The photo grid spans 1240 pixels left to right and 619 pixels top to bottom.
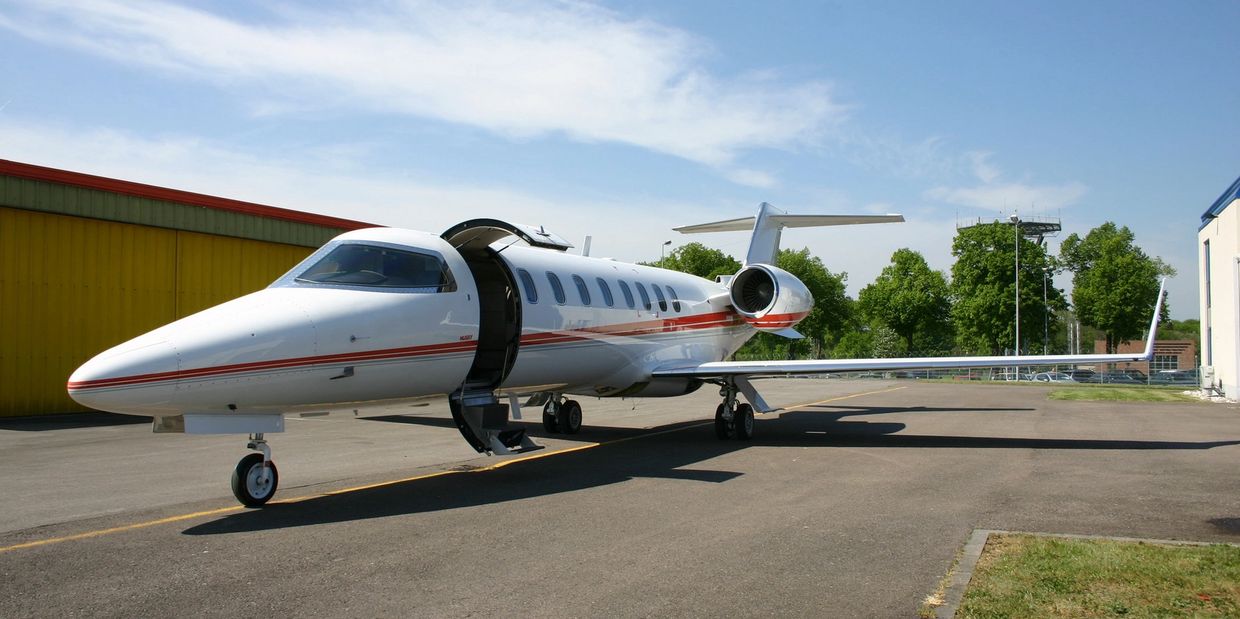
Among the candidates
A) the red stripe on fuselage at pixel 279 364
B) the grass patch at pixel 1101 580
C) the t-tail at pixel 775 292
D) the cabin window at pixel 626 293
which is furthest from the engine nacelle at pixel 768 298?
the grass patch at pixel 1101 580

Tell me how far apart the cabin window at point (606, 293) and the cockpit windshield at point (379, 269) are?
13.6 feet

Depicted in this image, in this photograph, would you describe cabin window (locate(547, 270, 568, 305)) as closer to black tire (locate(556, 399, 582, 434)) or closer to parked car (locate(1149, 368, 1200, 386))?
black tire (locate(556, 399, 582, 434))

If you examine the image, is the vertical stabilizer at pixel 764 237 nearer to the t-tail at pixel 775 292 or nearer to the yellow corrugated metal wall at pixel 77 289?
the t-tail at pixel 775 292

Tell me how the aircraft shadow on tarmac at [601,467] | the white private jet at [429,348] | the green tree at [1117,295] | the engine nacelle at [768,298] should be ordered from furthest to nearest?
the green tree at [1117,295]
the engine nacelle at [768,298]
the aircraft shadow on tarmac at [601,467]
the white private jet at [429,348]

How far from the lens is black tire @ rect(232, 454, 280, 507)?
794 cm

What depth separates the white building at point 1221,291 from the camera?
94.6 feet

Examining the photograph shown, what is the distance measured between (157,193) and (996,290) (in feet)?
183

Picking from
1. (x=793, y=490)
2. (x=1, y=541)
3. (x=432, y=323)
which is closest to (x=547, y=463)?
(x=432, y=323)

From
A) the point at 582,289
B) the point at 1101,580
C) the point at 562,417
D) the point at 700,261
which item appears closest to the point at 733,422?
the point at 562,417

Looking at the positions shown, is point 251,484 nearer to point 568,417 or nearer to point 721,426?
point 568,417

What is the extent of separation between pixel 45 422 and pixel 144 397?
1432 cm

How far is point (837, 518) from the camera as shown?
25.0 feet

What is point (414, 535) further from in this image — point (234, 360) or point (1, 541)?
point (1, 541)

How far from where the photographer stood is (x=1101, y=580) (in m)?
5.36
